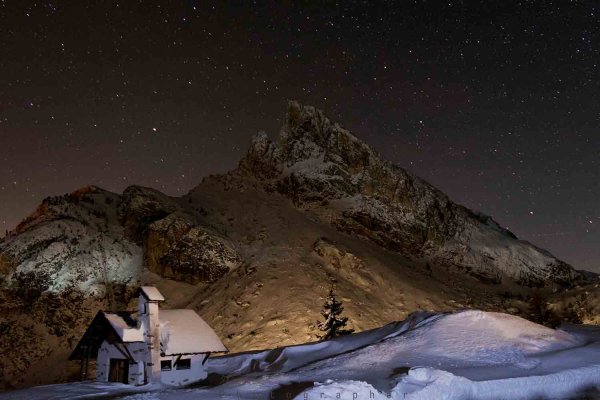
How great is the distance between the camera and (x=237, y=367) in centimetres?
3572

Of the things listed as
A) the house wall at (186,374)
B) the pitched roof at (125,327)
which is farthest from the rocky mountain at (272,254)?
the pitched roof at (125,327)

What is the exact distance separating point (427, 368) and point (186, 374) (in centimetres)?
1478

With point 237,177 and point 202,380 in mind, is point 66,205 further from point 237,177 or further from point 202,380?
point 202,380

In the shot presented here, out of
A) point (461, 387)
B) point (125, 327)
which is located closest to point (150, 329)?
point (125, 327)

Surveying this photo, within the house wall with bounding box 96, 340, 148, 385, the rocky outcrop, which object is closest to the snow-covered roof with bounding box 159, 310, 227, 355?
the house wall with bounding box 96, 340, 148, 385

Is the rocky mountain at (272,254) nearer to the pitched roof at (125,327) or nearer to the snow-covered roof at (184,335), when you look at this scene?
the snow-covered roof at (184,335)

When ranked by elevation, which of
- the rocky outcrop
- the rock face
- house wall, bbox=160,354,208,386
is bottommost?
house wall, bbox=160,354,208,386

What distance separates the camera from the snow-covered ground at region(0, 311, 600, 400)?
21391mm

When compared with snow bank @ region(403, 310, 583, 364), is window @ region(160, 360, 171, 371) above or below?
below

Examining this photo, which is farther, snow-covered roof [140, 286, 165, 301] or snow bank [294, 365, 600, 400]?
snow-covered roof [140, 286, 165, 301]

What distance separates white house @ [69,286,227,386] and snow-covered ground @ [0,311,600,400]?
5.01ft

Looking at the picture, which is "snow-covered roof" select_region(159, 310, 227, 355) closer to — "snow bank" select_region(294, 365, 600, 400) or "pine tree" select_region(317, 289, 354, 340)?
"snow bank" select_region(294, 365, 600, 400)

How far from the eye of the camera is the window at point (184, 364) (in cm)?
2991

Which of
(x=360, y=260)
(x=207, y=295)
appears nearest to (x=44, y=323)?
(x=207, y=295)
